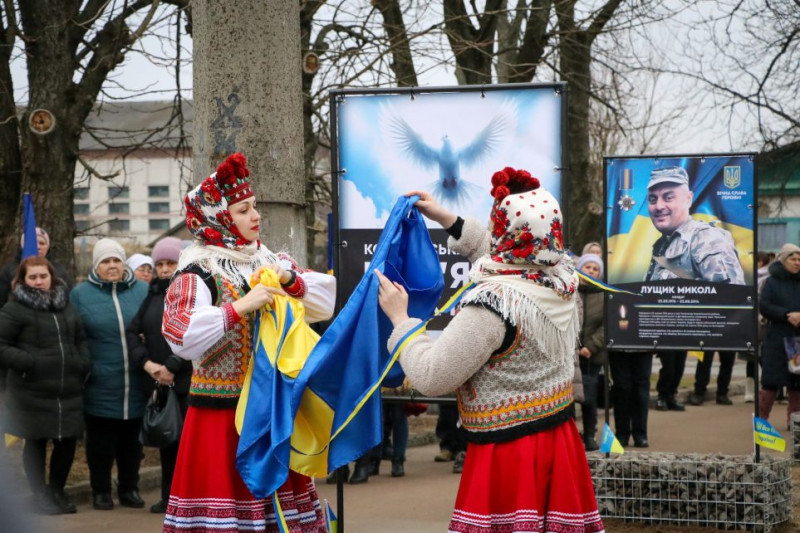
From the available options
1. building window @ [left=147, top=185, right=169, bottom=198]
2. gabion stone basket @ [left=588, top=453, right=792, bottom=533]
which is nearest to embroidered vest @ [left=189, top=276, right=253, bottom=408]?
gabion stone basket @ [left=588, top=453, right=792, bottom=533]

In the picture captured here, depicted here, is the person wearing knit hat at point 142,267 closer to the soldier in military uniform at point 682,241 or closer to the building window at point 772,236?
the soldier in military uniform at point 682,241

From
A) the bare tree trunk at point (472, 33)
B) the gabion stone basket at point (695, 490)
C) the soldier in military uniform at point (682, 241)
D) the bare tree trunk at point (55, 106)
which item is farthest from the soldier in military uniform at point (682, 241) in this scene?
the bare tree trunk at point (472, 33)

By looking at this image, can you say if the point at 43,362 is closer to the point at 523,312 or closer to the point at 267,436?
the point at 267,436

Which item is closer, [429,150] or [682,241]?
[429,150]

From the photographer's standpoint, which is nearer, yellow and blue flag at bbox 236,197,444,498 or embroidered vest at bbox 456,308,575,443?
embroidered vest at bbox 456,308,575,443

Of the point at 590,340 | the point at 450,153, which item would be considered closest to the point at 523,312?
the point at 450,153

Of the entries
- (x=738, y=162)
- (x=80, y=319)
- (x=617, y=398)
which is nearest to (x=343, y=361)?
(x=80, y=319)

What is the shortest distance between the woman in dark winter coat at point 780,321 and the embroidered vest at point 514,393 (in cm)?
741

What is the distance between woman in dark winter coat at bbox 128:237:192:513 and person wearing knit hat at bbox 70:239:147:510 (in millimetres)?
120

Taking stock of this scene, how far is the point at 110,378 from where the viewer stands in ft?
26.9

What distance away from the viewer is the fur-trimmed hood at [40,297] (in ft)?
25.8

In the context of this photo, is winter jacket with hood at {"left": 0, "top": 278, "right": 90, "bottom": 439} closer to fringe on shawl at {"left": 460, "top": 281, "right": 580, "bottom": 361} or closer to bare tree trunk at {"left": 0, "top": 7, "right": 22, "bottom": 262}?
bare tree trunk at {"left": 0, "top": 7, "right": 22, "bottom": 262}

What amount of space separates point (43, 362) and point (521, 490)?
15.9ft

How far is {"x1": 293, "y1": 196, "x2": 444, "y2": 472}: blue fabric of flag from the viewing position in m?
4.35
